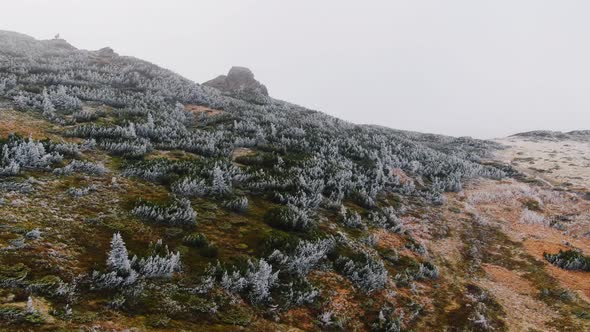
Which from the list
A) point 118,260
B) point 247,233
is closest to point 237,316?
point 118,260

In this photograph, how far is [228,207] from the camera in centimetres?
1150

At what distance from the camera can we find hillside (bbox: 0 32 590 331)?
277 inches

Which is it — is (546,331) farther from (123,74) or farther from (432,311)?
(123,74)

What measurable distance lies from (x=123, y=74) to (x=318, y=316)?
2686 centimetres

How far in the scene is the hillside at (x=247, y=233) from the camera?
7.03m

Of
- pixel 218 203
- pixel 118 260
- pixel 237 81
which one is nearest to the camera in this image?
pixel 118 260

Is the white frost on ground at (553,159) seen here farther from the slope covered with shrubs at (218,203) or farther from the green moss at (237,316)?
the green moss at (237,316)

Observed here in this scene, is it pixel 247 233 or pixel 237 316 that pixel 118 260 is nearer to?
pixel 237 316

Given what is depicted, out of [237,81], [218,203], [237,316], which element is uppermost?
[237,81]

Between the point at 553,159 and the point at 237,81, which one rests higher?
the point at 237,81

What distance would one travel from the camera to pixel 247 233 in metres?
10.4

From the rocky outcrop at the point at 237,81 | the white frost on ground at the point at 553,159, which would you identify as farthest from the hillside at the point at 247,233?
the rocky outcrop at the point at 237,81

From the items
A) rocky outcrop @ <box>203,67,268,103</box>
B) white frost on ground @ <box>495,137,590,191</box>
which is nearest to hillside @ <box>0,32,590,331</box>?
white frost on ground @ <box>495,137,590,191</box>

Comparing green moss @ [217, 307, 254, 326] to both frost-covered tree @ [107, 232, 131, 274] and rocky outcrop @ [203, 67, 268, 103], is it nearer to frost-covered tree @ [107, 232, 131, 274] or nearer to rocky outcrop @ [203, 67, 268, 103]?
frost-covered tree @ [107, 232, 131, 274]
